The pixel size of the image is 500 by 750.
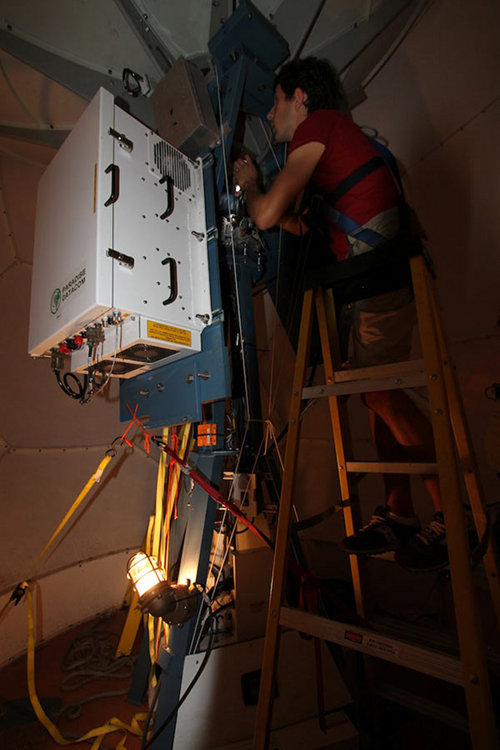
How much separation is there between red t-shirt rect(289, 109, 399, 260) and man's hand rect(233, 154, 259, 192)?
0.42 m

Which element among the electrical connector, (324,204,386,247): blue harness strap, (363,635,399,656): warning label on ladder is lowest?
(363,635,399,656): warning label on ladder

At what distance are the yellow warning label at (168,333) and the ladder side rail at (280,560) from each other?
0.75m

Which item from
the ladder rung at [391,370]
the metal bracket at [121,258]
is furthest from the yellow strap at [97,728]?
the metal bracket at [121,258]

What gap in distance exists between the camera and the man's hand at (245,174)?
193 cm

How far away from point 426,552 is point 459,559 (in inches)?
11.1

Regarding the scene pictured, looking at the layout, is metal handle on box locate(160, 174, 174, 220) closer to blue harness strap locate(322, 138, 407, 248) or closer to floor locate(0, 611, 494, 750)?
blue harness strap locate(322, 138, 407, 248)

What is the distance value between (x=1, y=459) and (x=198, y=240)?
6.97 ft

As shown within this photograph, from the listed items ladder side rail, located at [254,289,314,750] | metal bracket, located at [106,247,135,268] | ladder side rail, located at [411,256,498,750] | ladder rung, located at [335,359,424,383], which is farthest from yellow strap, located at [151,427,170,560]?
ladder side rail, located at [411,256,498,750]

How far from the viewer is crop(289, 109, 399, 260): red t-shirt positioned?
144 centimetres

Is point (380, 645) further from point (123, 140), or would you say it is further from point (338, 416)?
point (123, 140)

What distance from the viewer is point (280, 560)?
1.15m

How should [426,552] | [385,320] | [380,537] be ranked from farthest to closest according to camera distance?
[385,320] < [380,537] < [426,552]

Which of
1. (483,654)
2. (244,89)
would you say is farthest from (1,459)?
(244,89)

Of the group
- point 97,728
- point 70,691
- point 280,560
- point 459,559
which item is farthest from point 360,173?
point 70,691
